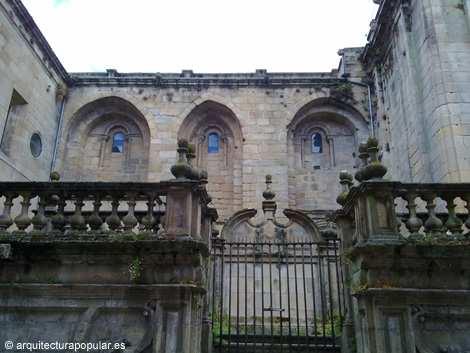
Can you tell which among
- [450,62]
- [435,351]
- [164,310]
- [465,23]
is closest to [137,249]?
[164,310]

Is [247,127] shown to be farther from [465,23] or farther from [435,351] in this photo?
[435,351]

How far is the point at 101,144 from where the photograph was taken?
639 inches

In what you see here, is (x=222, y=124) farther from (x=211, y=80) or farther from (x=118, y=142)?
(x=118, y=142)

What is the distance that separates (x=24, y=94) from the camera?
43.9 feet

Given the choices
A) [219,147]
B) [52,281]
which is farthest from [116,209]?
[219,147]

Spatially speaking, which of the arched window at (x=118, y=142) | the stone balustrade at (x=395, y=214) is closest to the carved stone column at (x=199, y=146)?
the arched window at (x=118, y=142)

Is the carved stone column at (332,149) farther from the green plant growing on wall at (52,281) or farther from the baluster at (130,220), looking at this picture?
the green plant growing on wall at (52,281)

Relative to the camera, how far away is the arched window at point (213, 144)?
16031 mm

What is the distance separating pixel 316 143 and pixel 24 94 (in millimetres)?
9956

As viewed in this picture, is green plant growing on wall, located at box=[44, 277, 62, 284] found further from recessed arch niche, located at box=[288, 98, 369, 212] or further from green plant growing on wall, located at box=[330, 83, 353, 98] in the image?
green plant growing on wall, located at box=[330, 83, 353, 98]

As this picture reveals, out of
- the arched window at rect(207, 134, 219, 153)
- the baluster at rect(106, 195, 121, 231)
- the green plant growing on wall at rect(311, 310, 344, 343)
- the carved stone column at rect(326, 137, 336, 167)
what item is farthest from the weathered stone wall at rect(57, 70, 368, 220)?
the baluster at rect(106, 195, 121, 231)

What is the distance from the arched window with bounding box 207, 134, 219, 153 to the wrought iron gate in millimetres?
6718

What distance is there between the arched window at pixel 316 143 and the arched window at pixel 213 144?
3.56m

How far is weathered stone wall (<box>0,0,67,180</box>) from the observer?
12.4m
